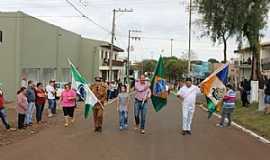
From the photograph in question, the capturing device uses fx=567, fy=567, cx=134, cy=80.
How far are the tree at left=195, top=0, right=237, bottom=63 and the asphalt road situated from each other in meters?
16.1

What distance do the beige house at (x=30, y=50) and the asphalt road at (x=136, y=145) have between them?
18.1 metres

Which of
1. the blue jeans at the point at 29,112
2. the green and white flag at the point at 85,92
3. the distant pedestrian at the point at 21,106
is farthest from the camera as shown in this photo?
the blue jeans at the point at 29,112

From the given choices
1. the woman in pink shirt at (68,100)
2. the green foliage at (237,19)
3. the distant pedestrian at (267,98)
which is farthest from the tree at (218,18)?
the woman in pink shirt at (68,100)

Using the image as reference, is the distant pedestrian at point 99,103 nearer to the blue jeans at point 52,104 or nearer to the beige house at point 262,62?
the blue jeans at point 52,104

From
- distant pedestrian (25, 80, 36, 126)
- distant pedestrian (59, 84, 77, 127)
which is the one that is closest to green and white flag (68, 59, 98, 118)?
distant pedestrian (59, 84, 77, 127)

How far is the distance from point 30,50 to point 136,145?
25823mm

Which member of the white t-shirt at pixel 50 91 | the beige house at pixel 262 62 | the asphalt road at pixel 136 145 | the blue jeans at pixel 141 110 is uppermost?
the beige house at pixel 262 62

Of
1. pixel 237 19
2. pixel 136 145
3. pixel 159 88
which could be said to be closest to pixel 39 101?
pixel 159 88

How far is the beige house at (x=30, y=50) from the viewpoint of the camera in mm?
35625

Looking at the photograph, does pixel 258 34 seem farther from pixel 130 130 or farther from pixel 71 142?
pixel 71 142

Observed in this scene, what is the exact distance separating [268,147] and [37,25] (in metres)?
28.3

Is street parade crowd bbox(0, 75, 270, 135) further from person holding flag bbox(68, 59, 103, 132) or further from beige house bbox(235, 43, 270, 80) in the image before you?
beige house bbox(235, 43, 270, 80)

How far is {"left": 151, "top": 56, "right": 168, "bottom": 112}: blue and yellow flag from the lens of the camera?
1847 cm

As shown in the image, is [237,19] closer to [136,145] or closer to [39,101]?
[39,101]
